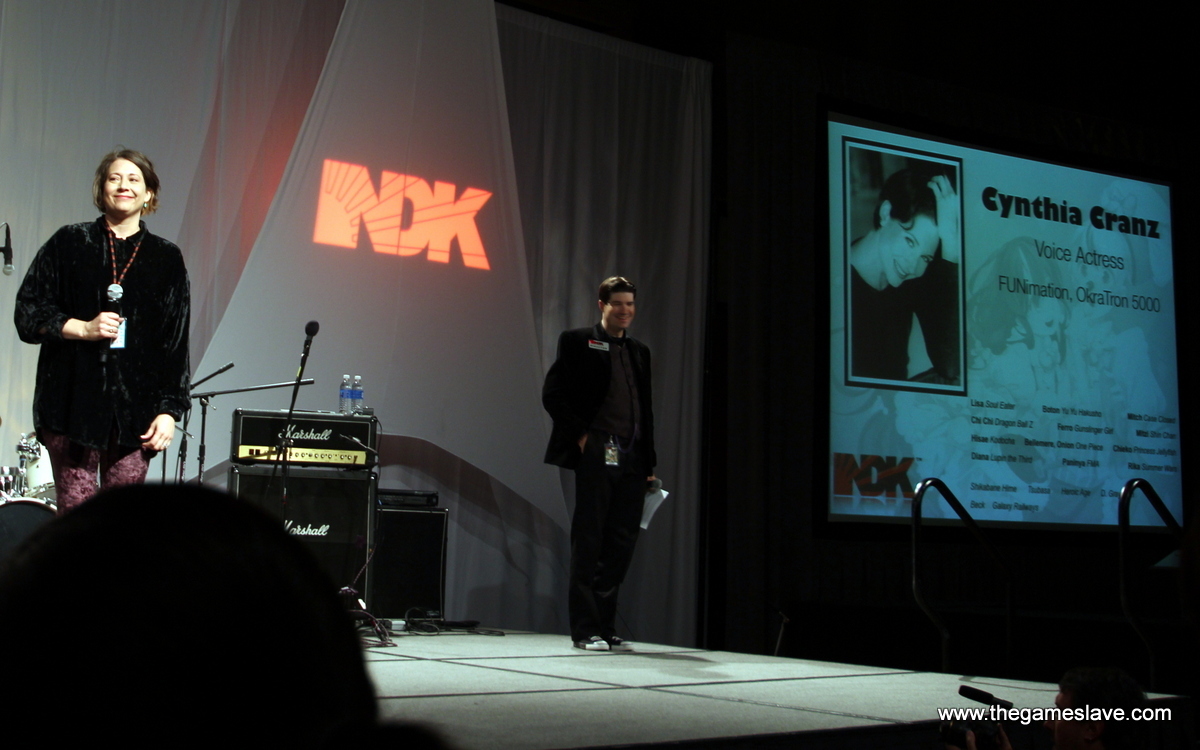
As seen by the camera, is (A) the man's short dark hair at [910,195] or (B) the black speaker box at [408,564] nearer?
(B) the black speaker box at [408,564]

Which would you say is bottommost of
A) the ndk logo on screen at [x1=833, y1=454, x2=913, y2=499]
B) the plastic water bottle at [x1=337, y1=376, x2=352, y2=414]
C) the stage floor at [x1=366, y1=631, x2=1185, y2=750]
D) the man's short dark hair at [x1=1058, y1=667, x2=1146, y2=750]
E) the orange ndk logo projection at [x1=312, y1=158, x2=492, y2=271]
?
the stage floor at [x1=366, y1=631, x2=1185, y2=750]

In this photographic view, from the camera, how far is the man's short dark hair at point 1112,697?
2.10 metres

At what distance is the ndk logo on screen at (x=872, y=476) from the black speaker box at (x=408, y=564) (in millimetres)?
2198

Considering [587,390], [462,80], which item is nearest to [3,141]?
[462,80]

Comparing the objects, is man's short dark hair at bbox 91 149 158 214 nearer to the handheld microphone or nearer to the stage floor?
the stage floor

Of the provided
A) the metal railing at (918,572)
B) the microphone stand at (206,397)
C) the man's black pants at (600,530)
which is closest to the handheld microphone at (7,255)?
the microphone stand at (206,397)

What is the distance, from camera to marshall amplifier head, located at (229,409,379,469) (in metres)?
4.32

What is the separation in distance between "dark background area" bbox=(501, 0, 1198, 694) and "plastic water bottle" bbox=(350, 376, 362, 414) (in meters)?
2.21

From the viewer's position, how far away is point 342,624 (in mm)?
347

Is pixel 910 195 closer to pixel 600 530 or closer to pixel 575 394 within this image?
pixel 575 394

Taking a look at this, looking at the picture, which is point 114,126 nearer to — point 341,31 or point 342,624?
point 341,31

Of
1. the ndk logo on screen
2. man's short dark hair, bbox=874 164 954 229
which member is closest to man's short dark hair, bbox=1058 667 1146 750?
the ndk logo on screen

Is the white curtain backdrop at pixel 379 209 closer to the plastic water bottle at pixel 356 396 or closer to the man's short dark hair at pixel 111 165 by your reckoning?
the plastic water bottle at pixel 356 396

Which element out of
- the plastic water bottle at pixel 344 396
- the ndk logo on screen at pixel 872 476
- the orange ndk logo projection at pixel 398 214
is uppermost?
the orange ndk logo projection at pixel 398 214
